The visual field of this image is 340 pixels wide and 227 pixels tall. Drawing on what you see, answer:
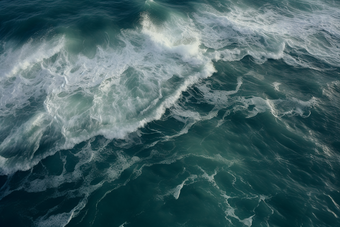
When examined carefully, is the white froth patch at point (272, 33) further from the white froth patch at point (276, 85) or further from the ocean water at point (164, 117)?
the white froth patch at point (276, 85)

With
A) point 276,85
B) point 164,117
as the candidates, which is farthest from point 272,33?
point 164,117

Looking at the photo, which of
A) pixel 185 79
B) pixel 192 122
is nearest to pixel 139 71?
pixel 185 79

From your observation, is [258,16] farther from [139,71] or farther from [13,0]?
[13,0]

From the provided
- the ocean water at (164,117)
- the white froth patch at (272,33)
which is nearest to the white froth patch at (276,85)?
the ocean water at (164,117)

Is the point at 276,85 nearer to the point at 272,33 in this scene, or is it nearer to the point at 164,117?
the point at 272,33

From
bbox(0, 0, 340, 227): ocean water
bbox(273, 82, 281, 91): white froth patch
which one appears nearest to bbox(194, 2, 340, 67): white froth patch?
bbox(0, 0, 340, 227): ocean water

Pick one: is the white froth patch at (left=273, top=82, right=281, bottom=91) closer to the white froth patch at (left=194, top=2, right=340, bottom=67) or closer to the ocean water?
the ocean water

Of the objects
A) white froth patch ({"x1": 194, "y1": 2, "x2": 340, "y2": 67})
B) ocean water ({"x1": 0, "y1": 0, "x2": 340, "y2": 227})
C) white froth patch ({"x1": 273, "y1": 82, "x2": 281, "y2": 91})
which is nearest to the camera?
ocean water ({"x1": 0, "y1": 0, "x2": 340, "y2": 227})

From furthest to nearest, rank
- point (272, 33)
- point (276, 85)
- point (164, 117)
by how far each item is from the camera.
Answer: point (272, 33) < point (276, 85) < point (164, 117)

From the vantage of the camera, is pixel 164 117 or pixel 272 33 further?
pixel 272 33
